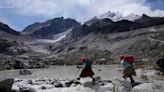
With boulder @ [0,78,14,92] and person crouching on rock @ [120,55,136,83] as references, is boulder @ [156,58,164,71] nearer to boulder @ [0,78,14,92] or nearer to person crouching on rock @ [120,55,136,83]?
person crouching on rock @ [120,55,136,83]

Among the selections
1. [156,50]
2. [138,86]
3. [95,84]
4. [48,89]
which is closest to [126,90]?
[138,86]

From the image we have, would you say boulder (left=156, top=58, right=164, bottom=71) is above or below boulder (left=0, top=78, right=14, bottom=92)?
above

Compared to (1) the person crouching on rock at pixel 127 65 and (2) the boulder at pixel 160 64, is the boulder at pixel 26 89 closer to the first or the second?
(1) the person crouching on rock at pixel 127 65

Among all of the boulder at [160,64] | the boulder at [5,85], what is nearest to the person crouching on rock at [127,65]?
the boulder at [5,85]

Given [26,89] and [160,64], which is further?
[160,64]

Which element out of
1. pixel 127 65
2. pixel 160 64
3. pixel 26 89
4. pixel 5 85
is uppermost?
pixel 127 65

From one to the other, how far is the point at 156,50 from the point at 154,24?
229ft

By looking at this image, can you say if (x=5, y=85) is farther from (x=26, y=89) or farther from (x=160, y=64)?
(x=160, y=64)

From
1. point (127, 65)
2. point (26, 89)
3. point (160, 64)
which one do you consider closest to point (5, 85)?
point (26, 89)

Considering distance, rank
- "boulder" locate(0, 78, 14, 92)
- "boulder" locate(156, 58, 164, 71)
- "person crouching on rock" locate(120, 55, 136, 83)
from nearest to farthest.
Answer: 1. "person crouching on rock" locate(120, 55, 136, 83)
2. "boulder" locate(0, 78, 14, 92)
3. "boulder" locate(156, 58, 164, 71)

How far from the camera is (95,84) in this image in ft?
67.3

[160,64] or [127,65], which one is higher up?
[127,65]

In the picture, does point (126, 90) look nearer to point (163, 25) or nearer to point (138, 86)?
point (138, 86)

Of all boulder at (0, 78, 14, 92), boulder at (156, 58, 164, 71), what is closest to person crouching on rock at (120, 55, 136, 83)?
boulder at (0, 78, 14, 92)
